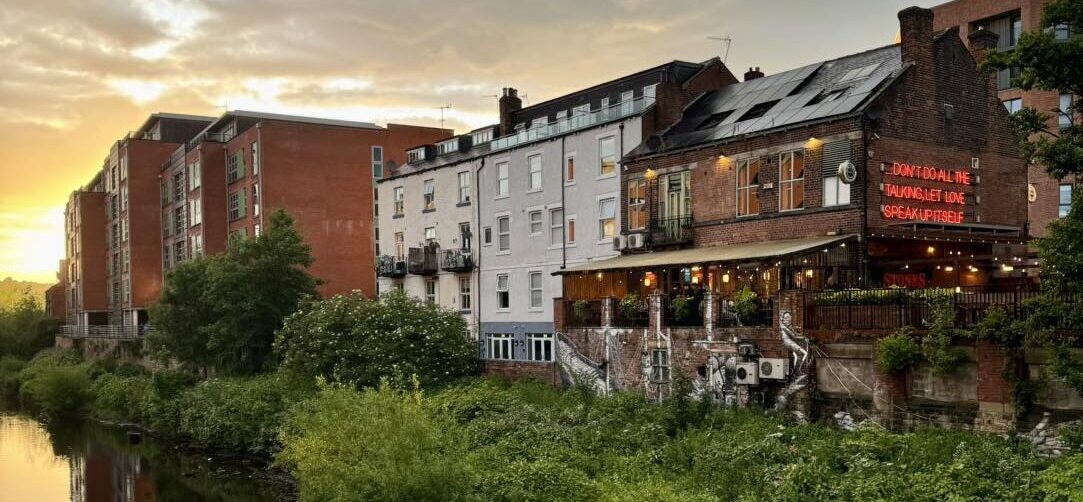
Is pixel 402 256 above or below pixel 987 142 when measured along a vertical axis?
below

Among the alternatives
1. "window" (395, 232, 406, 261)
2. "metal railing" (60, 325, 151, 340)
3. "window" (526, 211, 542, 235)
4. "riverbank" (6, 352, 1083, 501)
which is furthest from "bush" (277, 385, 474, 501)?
"metal railing" (60, 325, 151, 340)

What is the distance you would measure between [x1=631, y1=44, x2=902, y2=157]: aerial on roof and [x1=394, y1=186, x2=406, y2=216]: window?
1775cm

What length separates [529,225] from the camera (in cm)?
4359

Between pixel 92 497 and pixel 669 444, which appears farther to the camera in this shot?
pixel 92 497

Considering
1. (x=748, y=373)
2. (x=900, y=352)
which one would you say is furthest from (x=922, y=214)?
(x=900, y=352)

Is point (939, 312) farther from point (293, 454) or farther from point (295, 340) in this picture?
point (295, 340)

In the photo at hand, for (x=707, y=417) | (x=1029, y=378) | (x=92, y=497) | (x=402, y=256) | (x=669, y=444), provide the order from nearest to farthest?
1. (x=1029, y=378)
2. (x=669, y=444)
3. (x=707, y=417)
4. (x=92, y=497)
5. (x=402, y=256)

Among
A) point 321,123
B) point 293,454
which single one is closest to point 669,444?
point 293,454

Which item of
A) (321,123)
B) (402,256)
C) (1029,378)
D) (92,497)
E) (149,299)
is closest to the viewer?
(1029,378)

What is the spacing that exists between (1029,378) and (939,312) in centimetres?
239

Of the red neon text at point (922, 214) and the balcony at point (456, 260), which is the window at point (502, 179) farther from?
the red neon text at point (922, 214)

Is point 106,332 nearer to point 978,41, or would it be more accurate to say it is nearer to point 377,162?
point 377,162

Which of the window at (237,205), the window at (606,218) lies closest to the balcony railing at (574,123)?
the window at (606,218)

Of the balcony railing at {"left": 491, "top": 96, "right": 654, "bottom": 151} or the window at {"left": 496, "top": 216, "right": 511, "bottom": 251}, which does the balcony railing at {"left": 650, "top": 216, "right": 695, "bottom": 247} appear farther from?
the window at {"left": 496, "top": 216, "right": 511, "bottom": 251}
